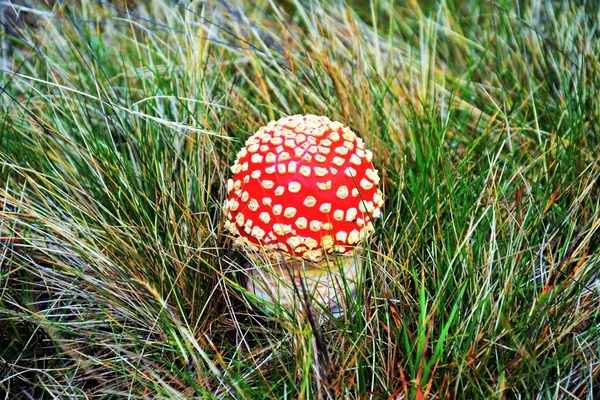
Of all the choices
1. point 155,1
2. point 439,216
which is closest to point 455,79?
point 439,216

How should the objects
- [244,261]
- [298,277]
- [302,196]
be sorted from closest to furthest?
[302,196] < [298,277] < [244,261]

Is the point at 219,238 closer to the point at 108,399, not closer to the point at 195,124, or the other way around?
the point at 195,124

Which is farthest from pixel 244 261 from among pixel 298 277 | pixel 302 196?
pixel 302 196

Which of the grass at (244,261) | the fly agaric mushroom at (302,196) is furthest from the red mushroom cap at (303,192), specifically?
the grass at (244,261)

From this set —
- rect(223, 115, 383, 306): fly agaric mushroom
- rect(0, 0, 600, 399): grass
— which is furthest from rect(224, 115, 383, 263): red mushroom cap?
rect(0, 0, 600, 399): grass

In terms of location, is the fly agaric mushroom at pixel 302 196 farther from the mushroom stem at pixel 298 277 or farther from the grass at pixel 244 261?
the grass at pixel 244 261

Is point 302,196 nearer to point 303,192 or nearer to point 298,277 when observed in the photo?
point 303,192
